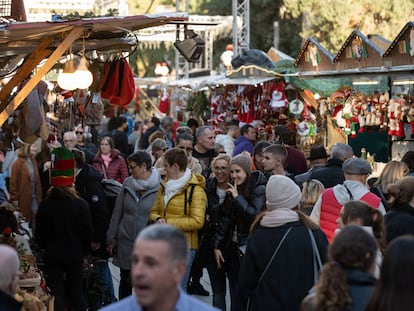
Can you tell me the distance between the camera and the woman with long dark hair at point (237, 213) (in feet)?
29.6

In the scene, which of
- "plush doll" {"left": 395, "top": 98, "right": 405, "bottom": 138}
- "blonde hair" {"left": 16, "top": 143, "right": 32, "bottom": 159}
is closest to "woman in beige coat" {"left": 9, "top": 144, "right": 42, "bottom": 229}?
"blonde hair" {"left": 16, "top": 143, "right": 32, "bottom": 159}

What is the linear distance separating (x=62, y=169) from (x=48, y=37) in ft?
5.67

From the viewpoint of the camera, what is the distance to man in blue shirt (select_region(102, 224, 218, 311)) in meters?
4.23

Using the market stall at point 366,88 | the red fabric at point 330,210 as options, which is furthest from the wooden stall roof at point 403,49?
the red fabric at point 330,210

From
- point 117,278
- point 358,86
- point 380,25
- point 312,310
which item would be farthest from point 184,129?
point 380,25

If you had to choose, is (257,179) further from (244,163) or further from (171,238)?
(171,238)

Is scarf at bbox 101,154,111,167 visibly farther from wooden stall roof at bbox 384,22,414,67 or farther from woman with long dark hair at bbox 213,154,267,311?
woman with long dark hair at bbox 213,154,267,311

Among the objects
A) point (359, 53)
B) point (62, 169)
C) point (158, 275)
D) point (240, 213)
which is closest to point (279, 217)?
point (240, 213)

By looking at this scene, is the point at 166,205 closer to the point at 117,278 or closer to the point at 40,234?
the point at 40,234

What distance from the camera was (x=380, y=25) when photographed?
128ft

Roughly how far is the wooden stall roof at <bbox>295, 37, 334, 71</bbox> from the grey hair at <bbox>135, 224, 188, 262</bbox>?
→ 12.8 metres

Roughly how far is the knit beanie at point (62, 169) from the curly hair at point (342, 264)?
485cm

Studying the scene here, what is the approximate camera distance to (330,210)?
27.5 feet

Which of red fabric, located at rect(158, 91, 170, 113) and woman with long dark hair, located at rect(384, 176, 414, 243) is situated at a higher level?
woman with long dark hair, located at rect(384, 176, 414, 243)
